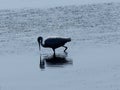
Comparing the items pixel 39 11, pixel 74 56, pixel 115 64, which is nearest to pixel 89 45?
pixel 74 56

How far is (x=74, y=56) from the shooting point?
28422 mm

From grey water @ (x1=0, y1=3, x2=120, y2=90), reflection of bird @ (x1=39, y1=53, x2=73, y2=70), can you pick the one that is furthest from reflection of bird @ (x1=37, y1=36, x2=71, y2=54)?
reflection of bird @ (x1=39, y1=53, x2=73, y2=70)

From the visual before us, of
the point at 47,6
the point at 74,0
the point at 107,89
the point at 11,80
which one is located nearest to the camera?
the point at 107,89

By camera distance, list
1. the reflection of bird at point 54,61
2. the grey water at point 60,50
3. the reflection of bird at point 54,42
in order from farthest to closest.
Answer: the reflection of bird at point 54,42
the reflection of bird at point 54,61
the grey water at point 60,50

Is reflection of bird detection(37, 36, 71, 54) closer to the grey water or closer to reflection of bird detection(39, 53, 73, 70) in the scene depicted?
the grey water

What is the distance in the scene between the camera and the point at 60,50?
30359 mm

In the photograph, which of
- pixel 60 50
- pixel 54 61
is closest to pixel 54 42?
pixel 60 50

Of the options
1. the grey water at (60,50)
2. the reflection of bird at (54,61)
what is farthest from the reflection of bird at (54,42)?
the reflection of bird at (54,61)

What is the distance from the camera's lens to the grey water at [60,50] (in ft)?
76.5

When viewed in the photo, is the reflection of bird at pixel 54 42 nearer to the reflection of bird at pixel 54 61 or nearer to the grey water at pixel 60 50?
the grey water at pixel 60 50

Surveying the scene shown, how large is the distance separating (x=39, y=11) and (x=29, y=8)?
2.62 m

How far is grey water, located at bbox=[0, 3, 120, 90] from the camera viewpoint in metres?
23.3

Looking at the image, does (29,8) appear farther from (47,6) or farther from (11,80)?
(11,80)

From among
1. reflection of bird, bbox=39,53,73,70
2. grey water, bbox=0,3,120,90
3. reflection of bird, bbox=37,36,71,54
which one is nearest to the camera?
grey water, bbox=0,3,120,90
